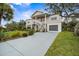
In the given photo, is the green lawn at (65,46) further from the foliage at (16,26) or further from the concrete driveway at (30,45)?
the foliage at (16,26)

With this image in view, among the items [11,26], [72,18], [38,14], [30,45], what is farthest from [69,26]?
[11,26]

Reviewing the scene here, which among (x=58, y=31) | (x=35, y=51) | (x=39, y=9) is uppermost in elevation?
(x=39, y=9)

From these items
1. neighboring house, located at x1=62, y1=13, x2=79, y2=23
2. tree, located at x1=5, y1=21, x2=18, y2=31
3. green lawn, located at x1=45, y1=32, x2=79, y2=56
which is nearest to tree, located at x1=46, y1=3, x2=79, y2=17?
neighboring house, located at x1=62, y1=13, x2=79, y2=23

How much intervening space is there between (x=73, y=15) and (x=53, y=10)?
8.1 inches

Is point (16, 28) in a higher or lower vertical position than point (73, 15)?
lower

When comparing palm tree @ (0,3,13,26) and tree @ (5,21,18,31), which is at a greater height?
palm tree @ (0,3,13,26)

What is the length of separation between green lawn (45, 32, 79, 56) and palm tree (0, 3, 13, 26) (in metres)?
0.52

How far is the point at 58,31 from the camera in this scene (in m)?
1.83

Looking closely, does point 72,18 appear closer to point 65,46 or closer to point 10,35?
point 65,46

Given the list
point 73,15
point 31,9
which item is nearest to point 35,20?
point 31,9

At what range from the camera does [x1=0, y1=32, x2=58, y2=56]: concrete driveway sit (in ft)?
5.81

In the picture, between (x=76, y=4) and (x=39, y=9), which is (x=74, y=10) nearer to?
(x=76, y=4)

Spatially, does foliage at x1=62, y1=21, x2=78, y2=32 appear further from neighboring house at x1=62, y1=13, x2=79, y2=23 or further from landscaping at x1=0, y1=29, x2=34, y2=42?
landscaping at x1=0, y1=29, x2=34, y2=42

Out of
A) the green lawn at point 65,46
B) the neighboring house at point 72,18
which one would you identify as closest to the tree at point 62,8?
the neighboring house at point 72,18
